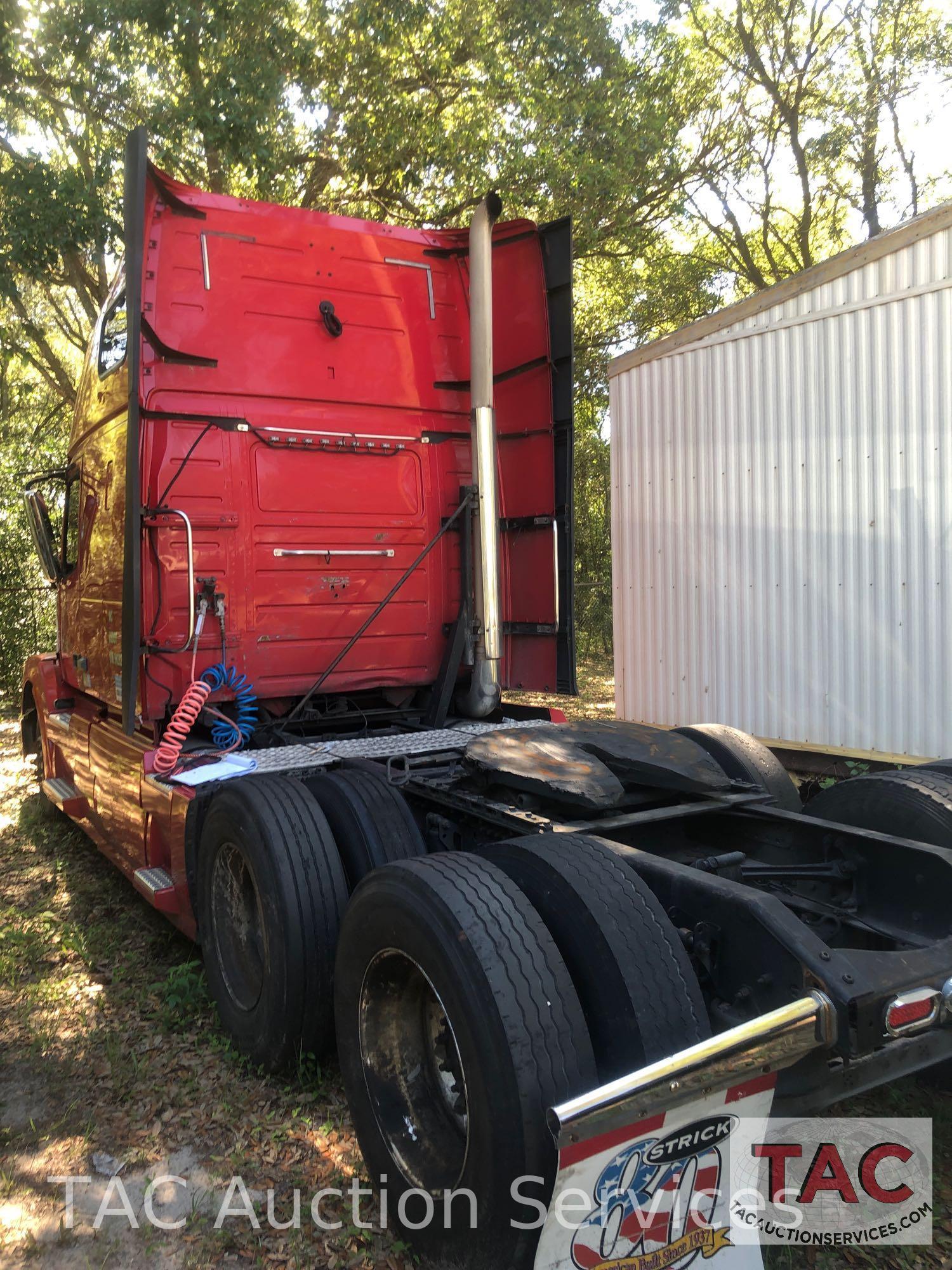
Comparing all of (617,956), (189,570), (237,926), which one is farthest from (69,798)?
(617,956)

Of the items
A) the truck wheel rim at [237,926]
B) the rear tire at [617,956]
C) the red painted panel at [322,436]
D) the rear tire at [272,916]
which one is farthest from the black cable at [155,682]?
the rear tire at [617,956]

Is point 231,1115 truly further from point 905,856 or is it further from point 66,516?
point 66,516

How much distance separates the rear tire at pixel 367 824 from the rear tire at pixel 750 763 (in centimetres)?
135

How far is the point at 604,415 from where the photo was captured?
18328 mm

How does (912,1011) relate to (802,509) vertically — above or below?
below

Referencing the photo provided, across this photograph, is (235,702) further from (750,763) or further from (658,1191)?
(658,1191)

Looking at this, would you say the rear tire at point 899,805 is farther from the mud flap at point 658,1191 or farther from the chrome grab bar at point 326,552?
→ the chrome grab bar at point 326,552

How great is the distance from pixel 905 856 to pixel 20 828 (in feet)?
20.9

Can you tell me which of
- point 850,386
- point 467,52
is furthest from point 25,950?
point 467,52

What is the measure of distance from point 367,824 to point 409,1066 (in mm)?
1030

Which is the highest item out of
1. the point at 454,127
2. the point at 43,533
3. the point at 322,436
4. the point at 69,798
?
the point at 454,127

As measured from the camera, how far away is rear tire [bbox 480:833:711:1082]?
7.37ft

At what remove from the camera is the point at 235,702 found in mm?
4984

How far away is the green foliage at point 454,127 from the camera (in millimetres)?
9391
